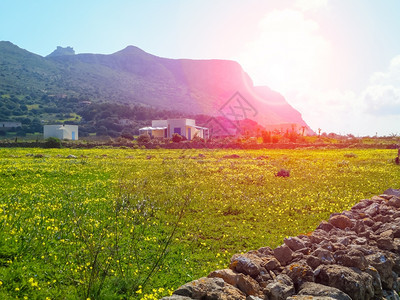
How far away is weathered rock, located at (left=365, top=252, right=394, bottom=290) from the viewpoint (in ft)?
20.3

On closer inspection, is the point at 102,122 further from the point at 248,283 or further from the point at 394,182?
the point at 248,283

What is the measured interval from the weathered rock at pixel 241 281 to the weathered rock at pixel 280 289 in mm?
183

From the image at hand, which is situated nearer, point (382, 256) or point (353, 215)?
point (382, 256)

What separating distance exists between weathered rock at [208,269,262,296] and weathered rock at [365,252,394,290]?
2687 millimetres

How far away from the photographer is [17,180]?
60.0 ft

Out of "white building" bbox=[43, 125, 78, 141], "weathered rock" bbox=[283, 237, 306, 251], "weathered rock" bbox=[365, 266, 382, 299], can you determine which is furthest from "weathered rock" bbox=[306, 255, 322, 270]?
"white building" bbox=[43, 125, 78, 141]

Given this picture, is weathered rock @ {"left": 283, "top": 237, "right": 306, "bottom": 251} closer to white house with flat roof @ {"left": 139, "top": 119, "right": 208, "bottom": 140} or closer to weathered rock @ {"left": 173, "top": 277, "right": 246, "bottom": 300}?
weathered rock @ {"left": 173, "top": 277, "right": 246, "bottom": 300}

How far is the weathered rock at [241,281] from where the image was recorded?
5102 mm

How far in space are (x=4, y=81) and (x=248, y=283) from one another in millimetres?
174676

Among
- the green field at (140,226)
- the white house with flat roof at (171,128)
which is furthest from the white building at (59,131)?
the green field at (140,226)

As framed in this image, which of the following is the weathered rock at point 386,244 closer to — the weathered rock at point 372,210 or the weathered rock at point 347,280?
the weathered rock at point 347,280

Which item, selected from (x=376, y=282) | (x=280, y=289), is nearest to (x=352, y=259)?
(x=376, y=282)

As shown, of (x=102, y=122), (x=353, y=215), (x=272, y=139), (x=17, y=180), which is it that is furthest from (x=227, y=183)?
(x=102, y=122)

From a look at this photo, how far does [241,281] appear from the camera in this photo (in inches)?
204
